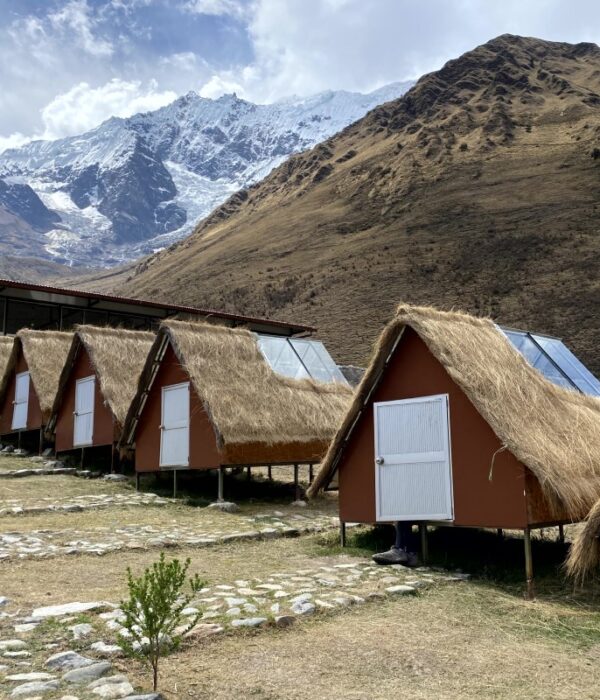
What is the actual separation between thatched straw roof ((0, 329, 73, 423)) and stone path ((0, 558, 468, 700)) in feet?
52.0

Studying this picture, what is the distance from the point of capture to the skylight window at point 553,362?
35.1 feet

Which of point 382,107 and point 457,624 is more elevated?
point 382,107

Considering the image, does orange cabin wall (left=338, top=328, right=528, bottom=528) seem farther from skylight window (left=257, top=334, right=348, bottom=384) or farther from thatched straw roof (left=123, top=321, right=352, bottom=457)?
skylight window (left=257, top=334, right=348, bottom=384)

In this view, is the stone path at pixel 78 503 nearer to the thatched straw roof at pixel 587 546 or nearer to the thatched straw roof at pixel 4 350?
the thatched straw roof at pixel 587 546

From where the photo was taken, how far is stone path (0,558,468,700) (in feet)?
16.4

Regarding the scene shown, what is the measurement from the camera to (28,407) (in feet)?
78.2

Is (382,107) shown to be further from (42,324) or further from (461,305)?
(42,324)

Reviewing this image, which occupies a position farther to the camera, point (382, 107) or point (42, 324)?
point (382, 107)

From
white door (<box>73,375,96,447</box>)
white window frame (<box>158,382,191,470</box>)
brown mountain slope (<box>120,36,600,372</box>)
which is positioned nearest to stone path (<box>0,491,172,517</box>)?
white window frame (<box>158,382,191,470</box>)

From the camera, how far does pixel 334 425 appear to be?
16797 millimetres

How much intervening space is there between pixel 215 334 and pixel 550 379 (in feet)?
29.1

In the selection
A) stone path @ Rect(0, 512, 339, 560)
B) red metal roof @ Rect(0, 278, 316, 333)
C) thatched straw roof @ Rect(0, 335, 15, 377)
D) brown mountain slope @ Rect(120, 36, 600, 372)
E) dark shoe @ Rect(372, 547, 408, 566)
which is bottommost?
dark shoe @ Rect(372, 547, 408, 566)

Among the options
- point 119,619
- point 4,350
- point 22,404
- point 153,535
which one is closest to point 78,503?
point 153,535

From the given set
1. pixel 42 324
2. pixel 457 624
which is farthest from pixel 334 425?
pixel 42 324
